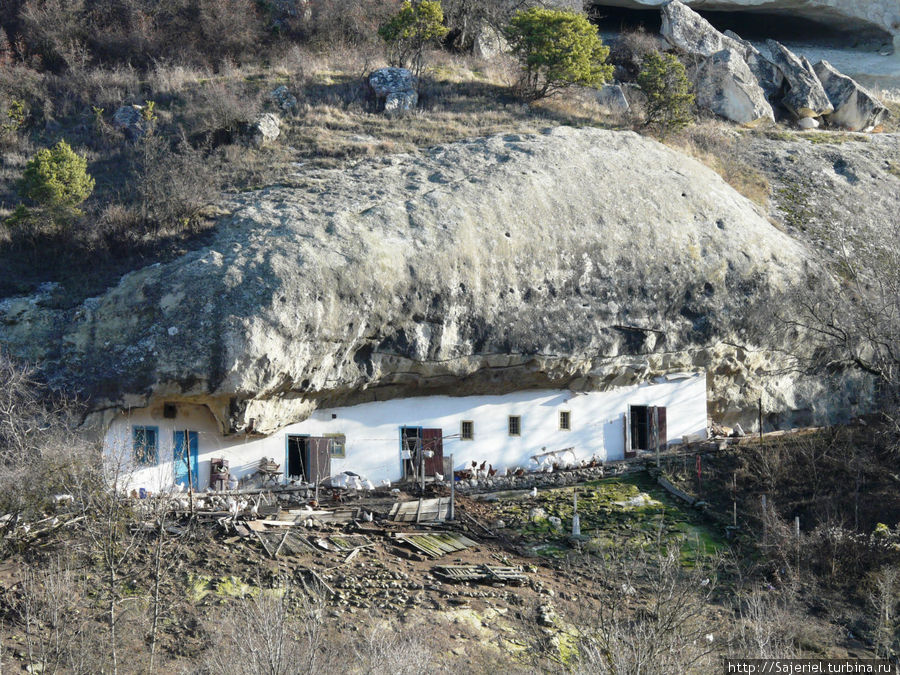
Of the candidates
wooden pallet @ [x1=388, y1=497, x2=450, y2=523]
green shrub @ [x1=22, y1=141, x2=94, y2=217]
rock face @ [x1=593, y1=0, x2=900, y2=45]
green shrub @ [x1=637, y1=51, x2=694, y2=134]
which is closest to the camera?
wooden pallet @ [x1=388, y1=497, x2=450, y2=523]

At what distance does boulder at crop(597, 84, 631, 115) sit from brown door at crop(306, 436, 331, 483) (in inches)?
745

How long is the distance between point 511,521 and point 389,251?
7.56 meters

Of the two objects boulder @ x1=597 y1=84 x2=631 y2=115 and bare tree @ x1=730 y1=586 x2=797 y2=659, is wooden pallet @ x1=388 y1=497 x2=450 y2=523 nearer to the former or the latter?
bare tree @ x1=730 y1=586 x2=797 y2=659

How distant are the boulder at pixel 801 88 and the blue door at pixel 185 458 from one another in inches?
1186

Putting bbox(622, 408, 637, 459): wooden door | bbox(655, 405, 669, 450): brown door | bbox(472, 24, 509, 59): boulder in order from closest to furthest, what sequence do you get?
bbox(622, 408, 637, 459): wooden door, bbox(655, 405, 669, 450): brown door, bbox(472, 24, 509, 59): boulder

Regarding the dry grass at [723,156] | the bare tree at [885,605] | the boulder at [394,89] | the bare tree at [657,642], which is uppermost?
the boulder at [394,89]

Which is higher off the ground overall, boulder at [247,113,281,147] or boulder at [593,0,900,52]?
boulder at [593,0,900,52]

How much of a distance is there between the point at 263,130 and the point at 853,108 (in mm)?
26102

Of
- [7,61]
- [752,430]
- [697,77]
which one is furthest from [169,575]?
[697,77]

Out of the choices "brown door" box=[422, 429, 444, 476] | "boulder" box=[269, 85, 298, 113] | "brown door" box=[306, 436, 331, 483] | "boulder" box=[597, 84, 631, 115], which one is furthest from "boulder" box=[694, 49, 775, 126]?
"brown door" box=[306, 436, 331, 483]

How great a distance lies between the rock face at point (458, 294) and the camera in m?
24.3

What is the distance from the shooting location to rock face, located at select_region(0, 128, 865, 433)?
2431cm

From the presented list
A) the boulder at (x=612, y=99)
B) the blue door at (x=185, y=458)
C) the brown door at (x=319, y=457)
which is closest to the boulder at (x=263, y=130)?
the brown door at (x=319, y=457)

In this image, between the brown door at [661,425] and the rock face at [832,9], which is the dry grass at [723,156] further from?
the rock face at [832,9]
